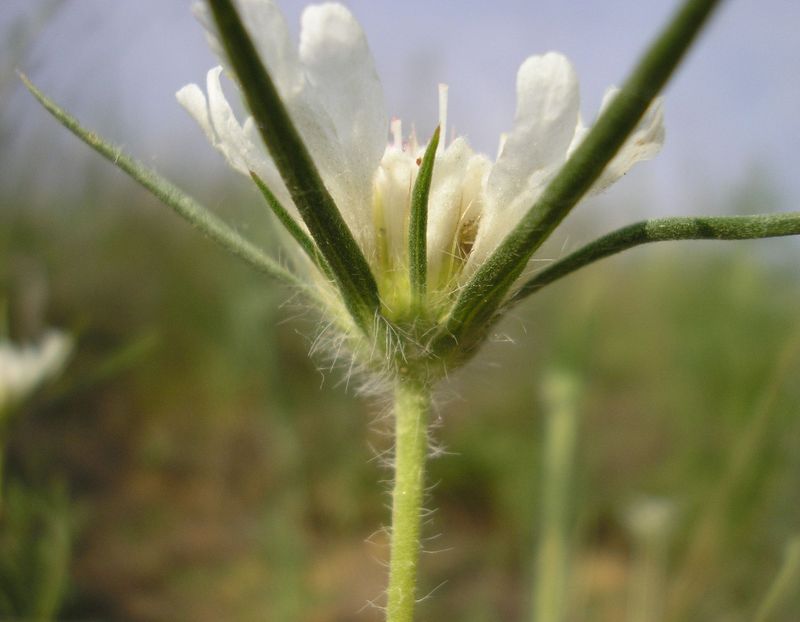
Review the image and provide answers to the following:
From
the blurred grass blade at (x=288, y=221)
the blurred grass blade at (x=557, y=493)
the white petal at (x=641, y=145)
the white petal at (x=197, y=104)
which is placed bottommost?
the blurred grass blade at (x=557, y=493)

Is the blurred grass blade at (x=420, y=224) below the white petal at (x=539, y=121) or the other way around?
below

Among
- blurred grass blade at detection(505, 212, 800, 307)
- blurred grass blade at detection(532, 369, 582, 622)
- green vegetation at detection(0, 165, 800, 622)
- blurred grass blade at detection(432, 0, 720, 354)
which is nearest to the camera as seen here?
blurred grass blade at detection(432, 0, 720, 354)

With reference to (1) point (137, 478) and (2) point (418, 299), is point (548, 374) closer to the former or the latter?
(2) point (418, 299)

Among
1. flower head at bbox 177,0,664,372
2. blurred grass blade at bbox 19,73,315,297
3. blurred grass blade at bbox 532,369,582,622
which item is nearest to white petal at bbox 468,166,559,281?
flower head at bbox 177,0,664,372

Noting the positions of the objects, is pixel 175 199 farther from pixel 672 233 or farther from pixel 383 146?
pixel 672 233

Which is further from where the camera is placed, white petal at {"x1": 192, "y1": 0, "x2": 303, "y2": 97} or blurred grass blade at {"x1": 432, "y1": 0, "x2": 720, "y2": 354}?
white petal at {"x1": 192, "y1": 0, "x2": 303, "y2": 97}

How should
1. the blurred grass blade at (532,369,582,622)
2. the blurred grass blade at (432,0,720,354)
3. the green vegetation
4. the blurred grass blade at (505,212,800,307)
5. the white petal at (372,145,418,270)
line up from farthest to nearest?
the green vegetation
the blurred grass blade at (532,369,582,622)
the white petal at (372,145,418,270)
the blurred grass blade at (505,212,800,307)
the blurred grass blade at (432,0,720,354)

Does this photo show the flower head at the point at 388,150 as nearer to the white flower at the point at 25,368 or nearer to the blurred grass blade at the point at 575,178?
the blurred grass blade at the point at 575,178

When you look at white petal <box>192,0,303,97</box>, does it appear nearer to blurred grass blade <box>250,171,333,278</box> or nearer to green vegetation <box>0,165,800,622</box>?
blurred grass blade <box>250,171,333,278</box>

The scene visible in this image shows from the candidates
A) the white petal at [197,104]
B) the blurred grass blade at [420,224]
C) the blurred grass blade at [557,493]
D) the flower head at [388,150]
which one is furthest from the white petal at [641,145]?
the blurred grass blade at [557,493]
